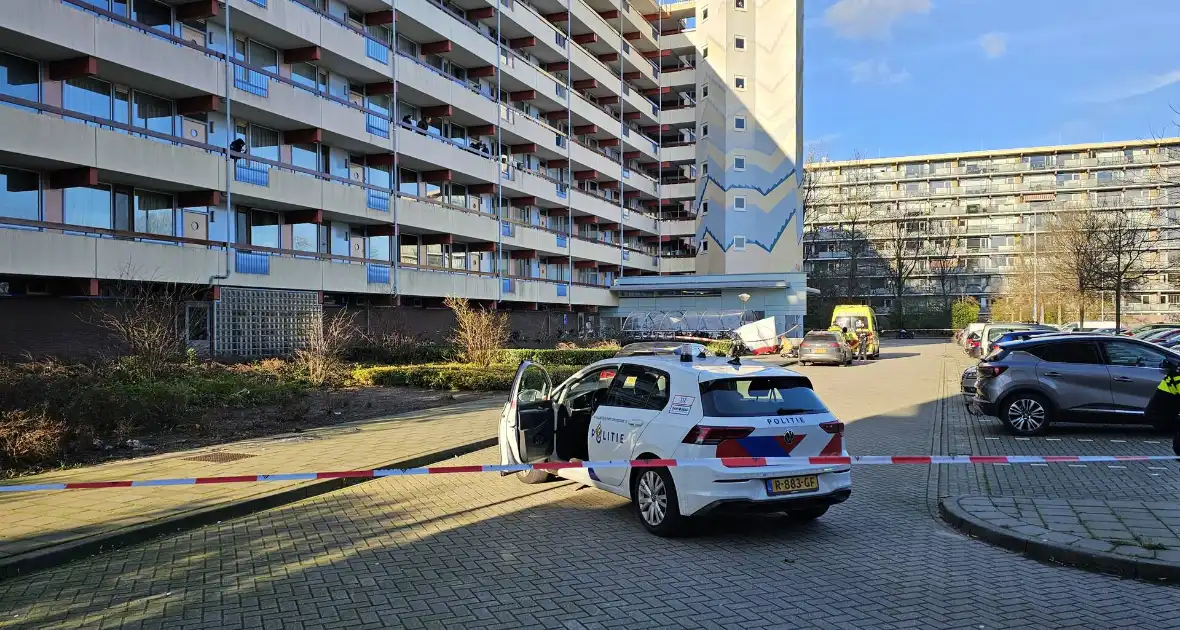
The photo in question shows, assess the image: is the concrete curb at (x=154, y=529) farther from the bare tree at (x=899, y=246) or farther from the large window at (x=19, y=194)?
the bare tree at (x=899, y=246)

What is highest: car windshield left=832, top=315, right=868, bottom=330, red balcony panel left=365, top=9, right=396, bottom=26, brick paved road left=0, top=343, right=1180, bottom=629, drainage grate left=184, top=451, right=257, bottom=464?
red balcony panel left=365, top=9, right=396, bottom=26

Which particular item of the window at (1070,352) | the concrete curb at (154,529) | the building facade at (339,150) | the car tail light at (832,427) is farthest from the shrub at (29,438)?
the window at (1070,352)

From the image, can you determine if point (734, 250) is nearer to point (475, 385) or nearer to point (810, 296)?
point (810, 296)

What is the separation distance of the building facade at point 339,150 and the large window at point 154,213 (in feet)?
0.21

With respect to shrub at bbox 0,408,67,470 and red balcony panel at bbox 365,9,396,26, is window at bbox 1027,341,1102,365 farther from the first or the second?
red balcony panel at bbox 365,9,396,26

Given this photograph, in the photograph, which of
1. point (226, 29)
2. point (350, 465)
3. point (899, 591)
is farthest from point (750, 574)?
point (226, 29)

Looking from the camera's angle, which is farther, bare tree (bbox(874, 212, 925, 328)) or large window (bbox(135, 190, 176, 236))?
bare tree (bbox(874, 212, 925, 328))

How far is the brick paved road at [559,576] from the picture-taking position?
16.5 feet

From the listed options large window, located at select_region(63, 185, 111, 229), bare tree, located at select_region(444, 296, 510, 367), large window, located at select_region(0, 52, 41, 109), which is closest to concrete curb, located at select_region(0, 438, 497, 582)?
bare tree, located at select_region(444, 296, 510, 367)

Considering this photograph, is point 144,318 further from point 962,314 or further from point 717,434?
point 962,314

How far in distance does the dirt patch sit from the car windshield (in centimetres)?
2668

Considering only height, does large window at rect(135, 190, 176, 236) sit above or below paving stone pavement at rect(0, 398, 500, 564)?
above

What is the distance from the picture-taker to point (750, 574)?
5914 mm

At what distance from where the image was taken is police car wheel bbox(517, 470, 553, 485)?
A: 29.5 ft
